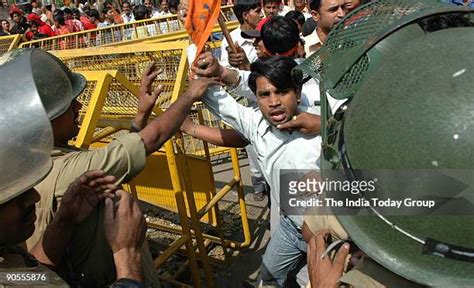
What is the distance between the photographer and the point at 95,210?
1.71m

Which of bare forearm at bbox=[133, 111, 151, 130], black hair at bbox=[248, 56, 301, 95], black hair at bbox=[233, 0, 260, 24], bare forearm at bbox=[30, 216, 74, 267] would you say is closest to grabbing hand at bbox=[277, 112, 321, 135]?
black hair at bbox=[248, 56, 301, 95]

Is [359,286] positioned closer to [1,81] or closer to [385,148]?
[385,148]

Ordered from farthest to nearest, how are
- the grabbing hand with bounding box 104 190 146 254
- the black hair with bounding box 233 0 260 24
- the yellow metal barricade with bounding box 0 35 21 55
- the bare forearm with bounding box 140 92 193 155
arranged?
1. the yellow metal barricade with bounding box 0 35 21 55
2. the black hair with bounding box 233 0 260 24
3. the bare forearm with bounding box 140 92 193 155
4. the grabbing hand with bounding box 104 190 146 254

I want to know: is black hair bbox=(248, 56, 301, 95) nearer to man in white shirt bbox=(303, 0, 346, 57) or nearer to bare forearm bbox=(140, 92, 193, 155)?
bare forearm bbox=(140, 92, 193, 155)

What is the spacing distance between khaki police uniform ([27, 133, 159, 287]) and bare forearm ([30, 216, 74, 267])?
0.06 metres

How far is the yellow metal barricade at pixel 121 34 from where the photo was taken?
6594 mm

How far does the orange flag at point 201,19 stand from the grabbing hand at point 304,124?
543 millimetres

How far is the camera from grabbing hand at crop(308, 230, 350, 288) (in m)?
1.31

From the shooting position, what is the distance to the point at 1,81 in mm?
1382

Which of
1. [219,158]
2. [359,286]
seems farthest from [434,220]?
[219,158]

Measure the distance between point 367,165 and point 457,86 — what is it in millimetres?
240

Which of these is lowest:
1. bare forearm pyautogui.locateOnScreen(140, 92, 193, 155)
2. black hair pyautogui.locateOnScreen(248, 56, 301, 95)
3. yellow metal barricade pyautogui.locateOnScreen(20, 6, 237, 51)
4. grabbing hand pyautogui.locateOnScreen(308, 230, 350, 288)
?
yellow metal barricade pyautogui.locateOnScreen(20, 6, 237, 51)

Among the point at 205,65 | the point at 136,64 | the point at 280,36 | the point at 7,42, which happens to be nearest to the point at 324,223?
the point at 205,65

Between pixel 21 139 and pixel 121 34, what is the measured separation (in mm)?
6341
